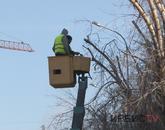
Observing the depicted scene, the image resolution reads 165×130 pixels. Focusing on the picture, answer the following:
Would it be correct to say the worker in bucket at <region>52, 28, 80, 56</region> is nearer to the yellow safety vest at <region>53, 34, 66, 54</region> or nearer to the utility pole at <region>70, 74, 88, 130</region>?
the yellow safety vest at <region>53, 34, 66, 54</region>

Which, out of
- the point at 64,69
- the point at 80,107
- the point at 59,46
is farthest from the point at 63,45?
the point at 80,107

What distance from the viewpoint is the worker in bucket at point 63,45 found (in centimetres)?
1066

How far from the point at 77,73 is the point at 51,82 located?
0.60m

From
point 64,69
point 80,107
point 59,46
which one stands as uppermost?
point 59,46

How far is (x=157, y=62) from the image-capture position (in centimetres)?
1379

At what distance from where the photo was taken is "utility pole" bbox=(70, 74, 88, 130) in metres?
10.7

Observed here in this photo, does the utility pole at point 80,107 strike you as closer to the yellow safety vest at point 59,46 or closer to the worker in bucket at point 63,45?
the worker in bucket at point 63,45

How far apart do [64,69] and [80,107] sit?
0.88 meters

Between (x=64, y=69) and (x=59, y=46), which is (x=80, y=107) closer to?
(x=64, y=69)

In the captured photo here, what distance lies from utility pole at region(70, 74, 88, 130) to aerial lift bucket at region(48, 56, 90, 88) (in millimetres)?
245

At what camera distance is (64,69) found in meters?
10.5

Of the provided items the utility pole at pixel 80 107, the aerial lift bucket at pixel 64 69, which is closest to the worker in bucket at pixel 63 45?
the aerial lift bucket at pixel 64 69

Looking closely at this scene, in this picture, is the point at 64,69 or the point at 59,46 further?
the point at 59,46

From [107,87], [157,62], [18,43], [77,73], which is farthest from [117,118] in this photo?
[18,43]
